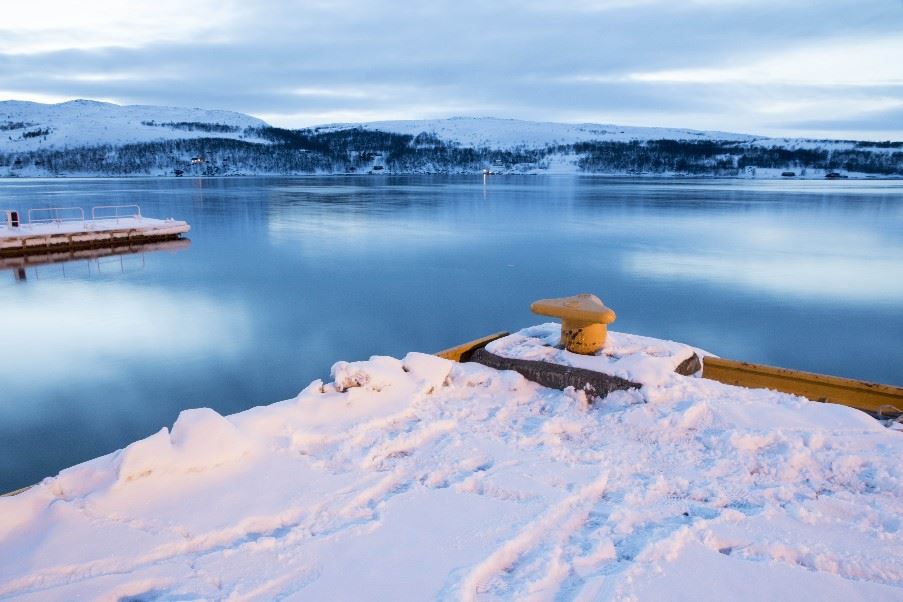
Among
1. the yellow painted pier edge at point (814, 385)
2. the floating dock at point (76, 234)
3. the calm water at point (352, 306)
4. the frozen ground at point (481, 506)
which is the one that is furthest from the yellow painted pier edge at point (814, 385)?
the floating dock at point (76, 234)

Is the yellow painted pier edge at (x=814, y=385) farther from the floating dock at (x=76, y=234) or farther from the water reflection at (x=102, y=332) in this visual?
the floating dock at (x=76, y=234)

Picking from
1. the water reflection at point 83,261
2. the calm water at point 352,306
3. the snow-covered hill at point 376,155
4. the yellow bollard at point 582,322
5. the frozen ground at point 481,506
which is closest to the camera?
the frozen ground at point 481,506

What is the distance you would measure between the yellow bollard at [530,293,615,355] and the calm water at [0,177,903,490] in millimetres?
3853

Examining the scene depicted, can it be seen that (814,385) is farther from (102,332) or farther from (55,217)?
(55,217)

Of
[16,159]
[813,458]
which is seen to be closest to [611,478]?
[813,458]

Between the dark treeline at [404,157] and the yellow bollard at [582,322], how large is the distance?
136 m

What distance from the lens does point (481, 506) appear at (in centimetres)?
331

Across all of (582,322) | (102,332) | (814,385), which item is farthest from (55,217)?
(814,385)

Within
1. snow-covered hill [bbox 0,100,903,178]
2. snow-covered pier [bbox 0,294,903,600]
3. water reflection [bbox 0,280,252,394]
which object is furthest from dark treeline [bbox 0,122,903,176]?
snow-covered pier [bbox 0,294,903,600]

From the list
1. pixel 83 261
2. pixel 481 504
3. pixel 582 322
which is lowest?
pixel 83 261

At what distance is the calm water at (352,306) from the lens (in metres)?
7.62

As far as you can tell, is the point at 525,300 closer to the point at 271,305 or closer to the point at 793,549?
the point at 271,305

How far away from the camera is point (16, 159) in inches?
5851

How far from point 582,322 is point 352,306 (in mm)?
8437
